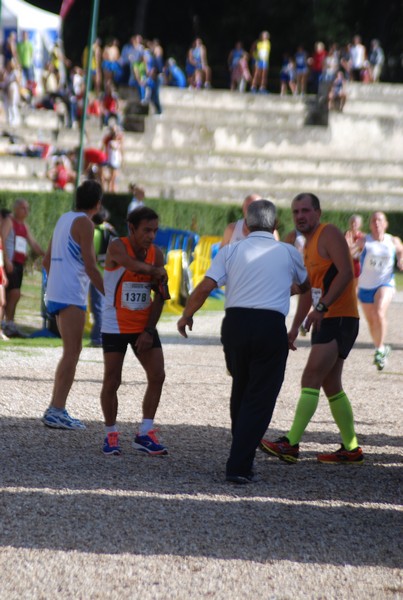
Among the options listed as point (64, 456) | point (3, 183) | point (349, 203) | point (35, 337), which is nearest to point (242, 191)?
point (349, 203)

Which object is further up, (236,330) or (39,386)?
(236,330)

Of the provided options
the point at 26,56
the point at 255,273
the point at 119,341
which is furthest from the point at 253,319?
the point at 26,56

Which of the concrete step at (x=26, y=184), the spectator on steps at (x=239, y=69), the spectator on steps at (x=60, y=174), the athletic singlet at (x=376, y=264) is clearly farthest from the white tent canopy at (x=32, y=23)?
the athletic singlet at (x=376, y=264)

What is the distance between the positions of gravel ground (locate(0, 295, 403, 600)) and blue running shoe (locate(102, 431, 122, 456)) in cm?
8

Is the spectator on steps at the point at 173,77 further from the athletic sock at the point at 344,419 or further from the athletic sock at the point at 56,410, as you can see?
the athletic sock at the point at 344,419

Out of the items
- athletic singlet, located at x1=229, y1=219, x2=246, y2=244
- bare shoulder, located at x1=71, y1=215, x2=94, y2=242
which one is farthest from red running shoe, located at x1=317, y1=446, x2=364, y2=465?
athletic singlet, located at x1=229, y1=219, x2=246, y2=244

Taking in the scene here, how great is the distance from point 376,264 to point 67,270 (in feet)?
18.7

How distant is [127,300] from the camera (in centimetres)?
775

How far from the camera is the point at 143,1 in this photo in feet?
154

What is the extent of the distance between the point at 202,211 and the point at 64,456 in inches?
943

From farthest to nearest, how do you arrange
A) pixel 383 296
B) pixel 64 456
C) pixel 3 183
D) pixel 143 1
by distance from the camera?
pixel 143 1, pixel 3 183, pixel 383 296, pixel 64 456

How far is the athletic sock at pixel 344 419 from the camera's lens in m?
7.97

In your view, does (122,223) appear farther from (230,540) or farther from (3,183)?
(230,540)

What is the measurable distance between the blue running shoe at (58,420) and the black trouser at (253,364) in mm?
1889
